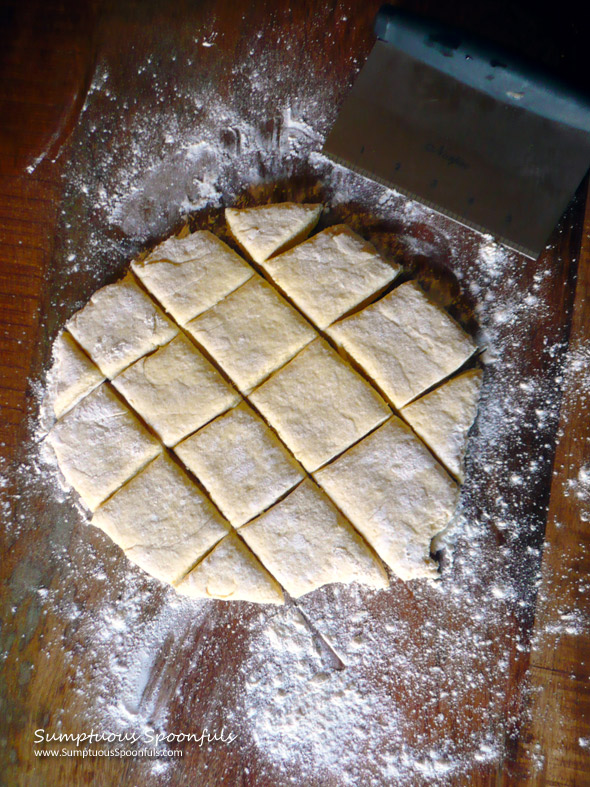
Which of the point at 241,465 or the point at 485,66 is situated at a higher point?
the point at 485,66

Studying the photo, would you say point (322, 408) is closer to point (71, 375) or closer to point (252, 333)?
point (252, 333)

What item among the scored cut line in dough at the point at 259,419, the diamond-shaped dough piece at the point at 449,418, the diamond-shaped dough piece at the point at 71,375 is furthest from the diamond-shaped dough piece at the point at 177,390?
the diamond-shaped dough piece at the point at 449,418

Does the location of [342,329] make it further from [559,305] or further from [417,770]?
[417,770]

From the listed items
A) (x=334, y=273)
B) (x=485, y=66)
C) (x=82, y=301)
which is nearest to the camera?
(x=485, y=66)

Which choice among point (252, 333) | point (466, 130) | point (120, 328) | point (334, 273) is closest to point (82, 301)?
point (120, 328)

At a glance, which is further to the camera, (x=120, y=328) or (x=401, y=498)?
(x=120, y=328)

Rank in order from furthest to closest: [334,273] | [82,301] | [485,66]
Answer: [82,301], [334,273], [485,66]

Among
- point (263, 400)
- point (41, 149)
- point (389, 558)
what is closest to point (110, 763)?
point (389, 558)
